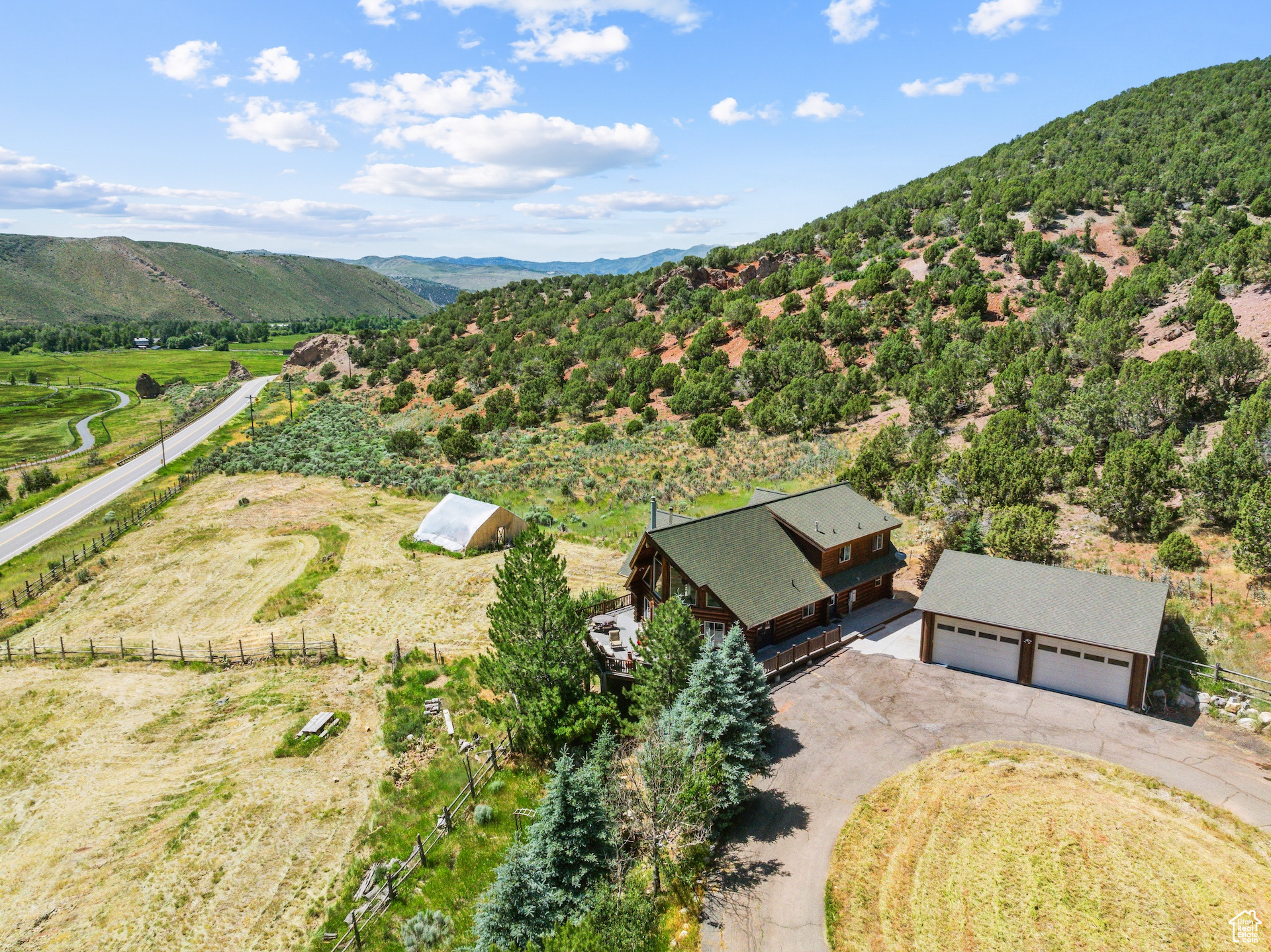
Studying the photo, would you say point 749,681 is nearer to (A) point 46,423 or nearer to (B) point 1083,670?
(B) point 1083,670

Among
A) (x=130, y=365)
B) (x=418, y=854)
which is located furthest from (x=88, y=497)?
(x=130, y=365)

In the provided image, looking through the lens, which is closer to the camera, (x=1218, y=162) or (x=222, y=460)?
(x=222, y=460)

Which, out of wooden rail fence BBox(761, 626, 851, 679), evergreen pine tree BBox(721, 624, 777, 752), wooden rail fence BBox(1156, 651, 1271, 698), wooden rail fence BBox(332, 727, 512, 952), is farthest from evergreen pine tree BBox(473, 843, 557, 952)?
wooden rail fence BBox(1156, 651, 1271, 698)

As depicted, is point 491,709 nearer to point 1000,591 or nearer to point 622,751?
point 622,751

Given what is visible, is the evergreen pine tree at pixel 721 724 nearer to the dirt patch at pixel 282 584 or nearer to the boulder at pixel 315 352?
the dirt patch at pixel 282 584

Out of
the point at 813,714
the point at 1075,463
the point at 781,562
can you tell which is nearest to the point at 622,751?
the point at 813,714
